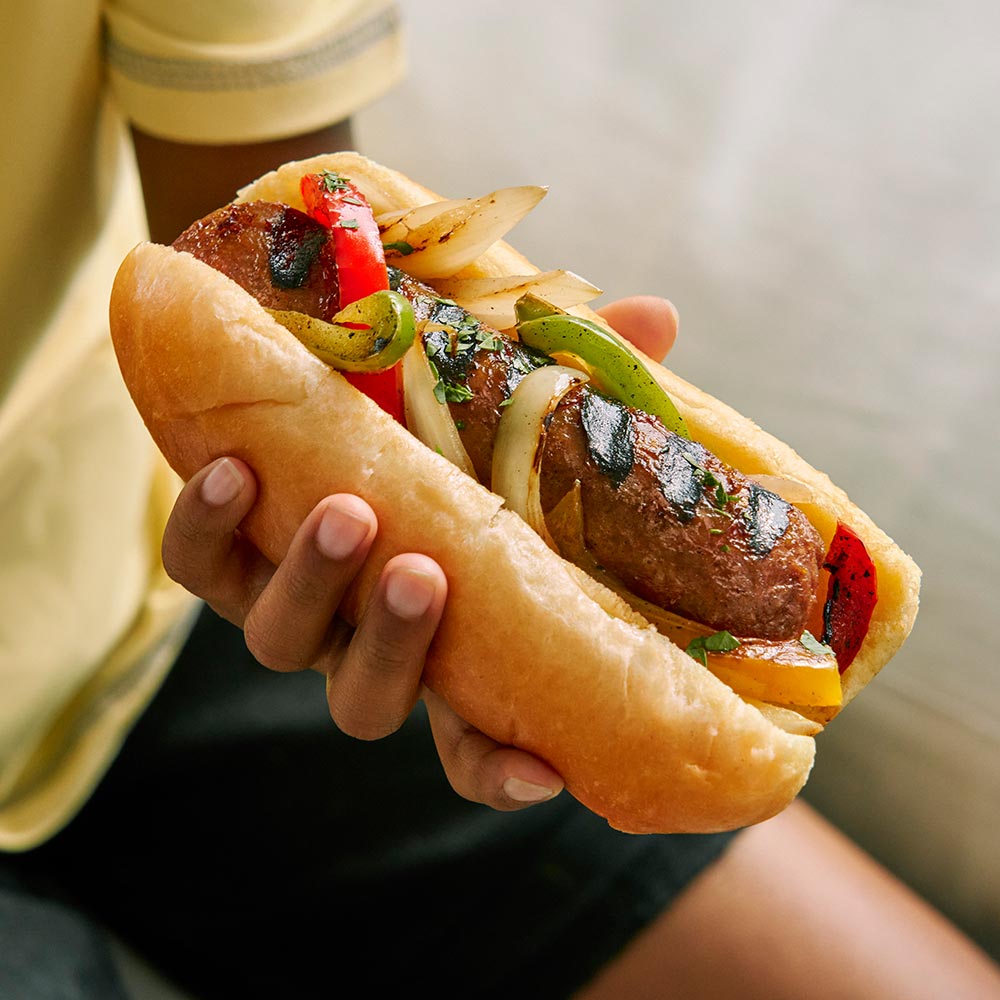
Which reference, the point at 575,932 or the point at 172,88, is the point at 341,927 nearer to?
the point at 575,932

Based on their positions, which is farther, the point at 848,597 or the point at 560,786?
the point at 848,597

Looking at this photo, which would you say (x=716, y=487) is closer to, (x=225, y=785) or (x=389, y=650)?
(x=389, y=650)

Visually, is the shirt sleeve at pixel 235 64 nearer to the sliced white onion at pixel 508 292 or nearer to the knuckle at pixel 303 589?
the sliced white onion at pixel 508 292

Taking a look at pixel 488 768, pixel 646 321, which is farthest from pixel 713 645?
pixel 646 321

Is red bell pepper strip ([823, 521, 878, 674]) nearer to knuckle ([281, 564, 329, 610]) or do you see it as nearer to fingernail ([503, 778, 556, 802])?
fingernail ([503, 778, 556, 802])

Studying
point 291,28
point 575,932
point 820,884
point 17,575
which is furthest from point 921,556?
point 17,575

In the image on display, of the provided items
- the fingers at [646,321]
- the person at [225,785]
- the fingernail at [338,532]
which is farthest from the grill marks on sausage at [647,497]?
the person at [225,785]

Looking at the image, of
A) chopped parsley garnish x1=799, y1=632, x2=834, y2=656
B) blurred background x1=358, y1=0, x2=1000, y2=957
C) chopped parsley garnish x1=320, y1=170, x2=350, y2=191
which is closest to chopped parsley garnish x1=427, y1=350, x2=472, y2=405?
chopped parsley garnish x1=320, y1=170, x2=350, y2=191
